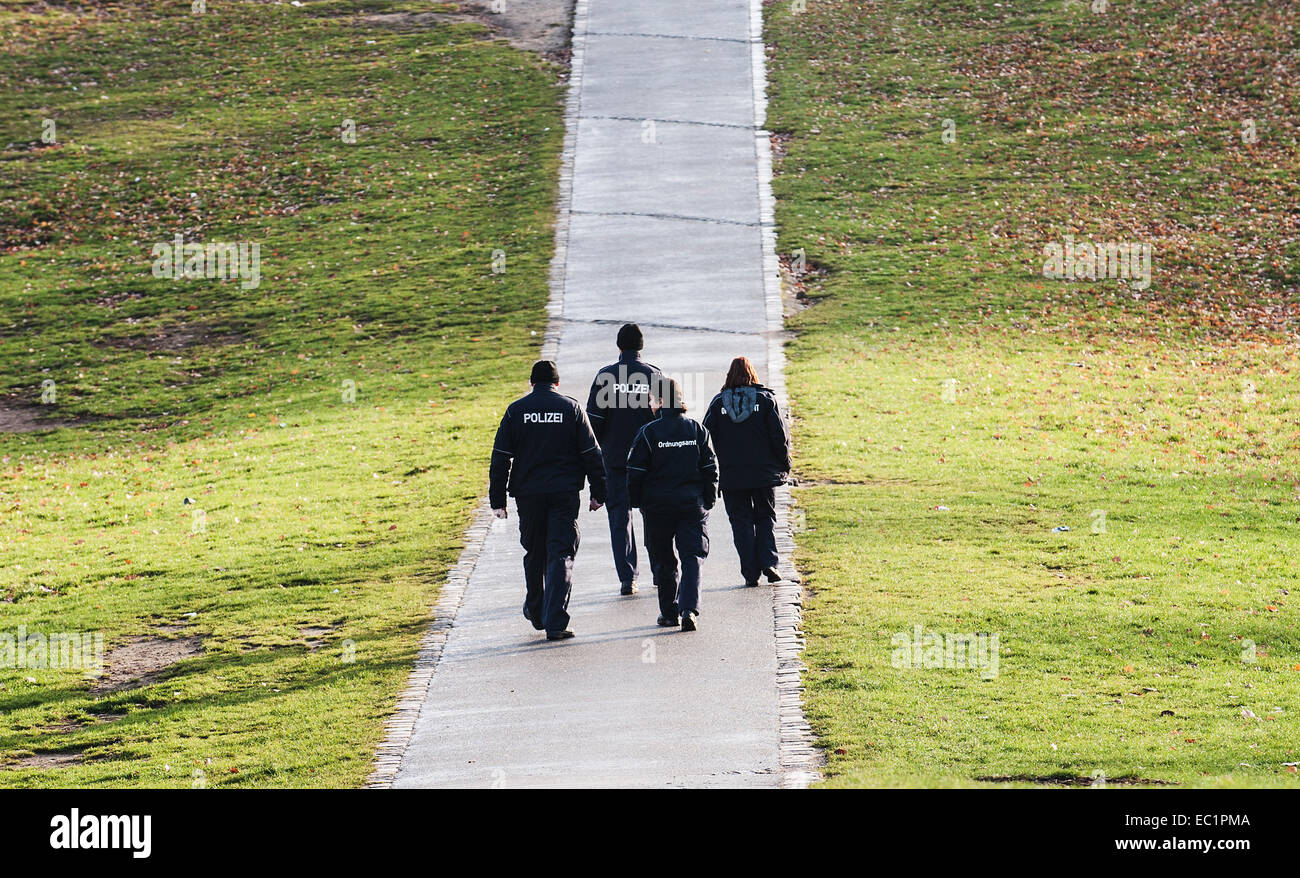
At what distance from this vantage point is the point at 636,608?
1236 cm

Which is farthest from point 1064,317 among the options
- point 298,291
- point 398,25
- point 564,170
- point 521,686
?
point 398,25

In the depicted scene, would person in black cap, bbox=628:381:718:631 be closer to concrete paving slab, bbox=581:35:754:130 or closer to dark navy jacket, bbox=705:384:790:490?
dark navy jacket, bbox=705:384:790:490

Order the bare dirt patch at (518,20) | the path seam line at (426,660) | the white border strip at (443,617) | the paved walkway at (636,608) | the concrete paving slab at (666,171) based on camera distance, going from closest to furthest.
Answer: the paved walkway at (636,608)
the path seam line at (426,660)
the white border strip at (443,617)
the concrete paving slab at (666,171)
the bare dirt patch at (518,20)

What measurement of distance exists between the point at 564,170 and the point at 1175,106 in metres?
14.9

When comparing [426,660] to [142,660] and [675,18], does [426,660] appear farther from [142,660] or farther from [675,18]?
[675,18]

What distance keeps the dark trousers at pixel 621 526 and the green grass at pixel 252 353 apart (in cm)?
205

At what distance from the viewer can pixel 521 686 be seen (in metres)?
10.5

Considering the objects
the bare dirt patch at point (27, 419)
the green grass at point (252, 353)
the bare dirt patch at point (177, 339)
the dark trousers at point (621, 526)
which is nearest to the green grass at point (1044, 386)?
the dark trousers at point (621, 526)

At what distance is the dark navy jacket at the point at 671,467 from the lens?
1154 cm

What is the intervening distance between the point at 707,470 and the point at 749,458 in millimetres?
1017

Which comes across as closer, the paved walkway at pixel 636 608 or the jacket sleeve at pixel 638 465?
the paved walkway at pixel 636 608

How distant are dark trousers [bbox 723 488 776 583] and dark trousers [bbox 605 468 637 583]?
0.96 meters

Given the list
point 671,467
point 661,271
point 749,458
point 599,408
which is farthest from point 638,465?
point 661,271

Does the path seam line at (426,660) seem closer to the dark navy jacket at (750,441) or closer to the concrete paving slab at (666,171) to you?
the dark navy jacket at (750,441)
